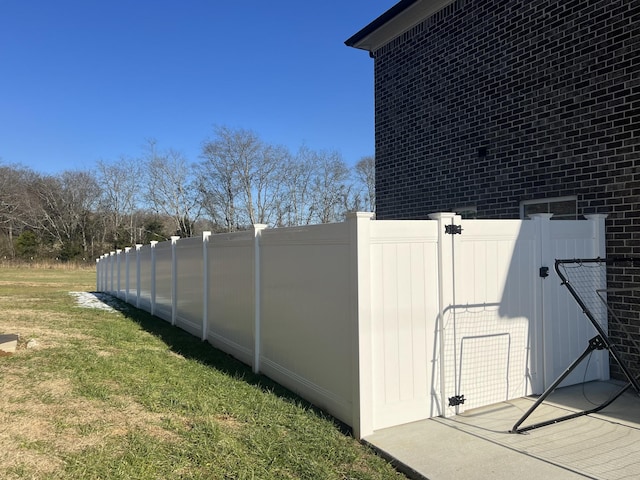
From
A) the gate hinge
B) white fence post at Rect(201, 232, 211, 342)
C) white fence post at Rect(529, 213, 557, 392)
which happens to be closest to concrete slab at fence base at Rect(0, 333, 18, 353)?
white fence post at Rect(201, 232, 211, 342)

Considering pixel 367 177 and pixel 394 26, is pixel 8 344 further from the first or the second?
pixel 367 177

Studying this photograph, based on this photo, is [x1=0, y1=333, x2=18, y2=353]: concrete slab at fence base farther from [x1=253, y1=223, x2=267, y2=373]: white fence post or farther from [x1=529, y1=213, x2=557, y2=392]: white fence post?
[x1=529, y1=213, x2=557, y2=392]: white fence post

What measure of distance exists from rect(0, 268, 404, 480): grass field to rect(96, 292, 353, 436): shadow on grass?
0.03 m

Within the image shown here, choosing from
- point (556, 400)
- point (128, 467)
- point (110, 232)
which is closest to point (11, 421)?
point (128, 467)

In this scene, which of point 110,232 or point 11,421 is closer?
point 11,421

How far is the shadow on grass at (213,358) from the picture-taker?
4702 millimetres

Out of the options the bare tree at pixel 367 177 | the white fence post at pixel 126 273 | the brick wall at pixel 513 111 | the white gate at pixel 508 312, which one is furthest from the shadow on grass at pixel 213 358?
the bare tree at pixel 367 177

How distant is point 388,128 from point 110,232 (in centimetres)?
5187

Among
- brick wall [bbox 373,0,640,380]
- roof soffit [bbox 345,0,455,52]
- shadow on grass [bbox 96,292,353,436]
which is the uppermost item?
roof soffit [bbox 345,0,455,52]

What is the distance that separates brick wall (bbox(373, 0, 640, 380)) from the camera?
5.27 metres

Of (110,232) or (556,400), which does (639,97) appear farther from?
(110,232)

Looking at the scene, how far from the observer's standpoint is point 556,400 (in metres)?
4.73

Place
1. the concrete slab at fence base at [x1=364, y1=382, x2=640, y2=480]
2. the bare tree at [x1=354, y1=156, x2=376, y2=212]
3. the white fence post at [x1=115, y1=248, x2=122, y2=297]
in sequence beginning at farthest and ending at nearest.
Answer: the bare tree at [x1=354, y1=156, x2=376, y2=212], the white fence post at [x1=115, y1=248, x2=122, y2=297], the concrete slab at fence base at [x1=364, y1=382, x2=640, y2=480]

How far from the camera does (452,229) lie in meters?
4.46
